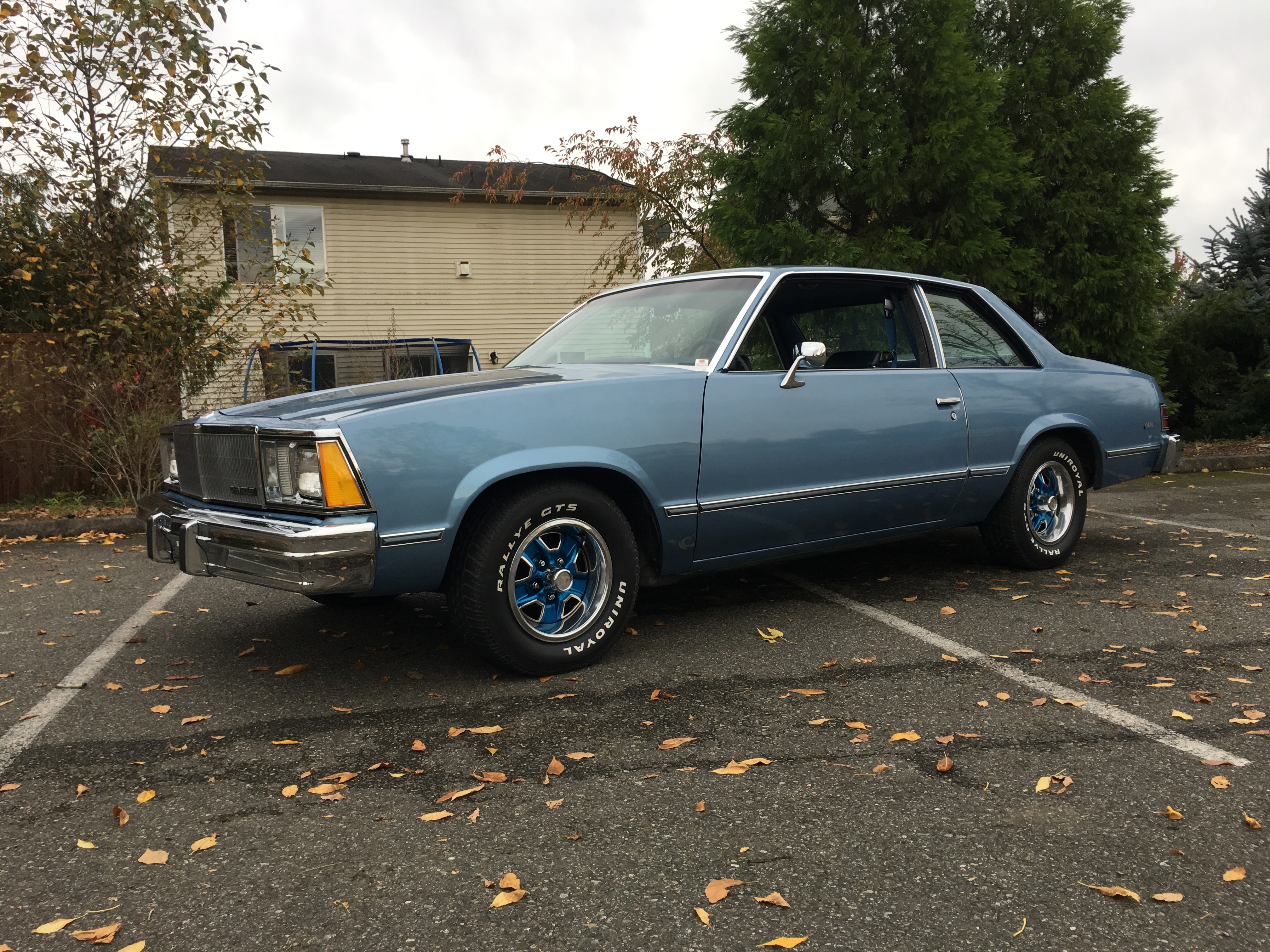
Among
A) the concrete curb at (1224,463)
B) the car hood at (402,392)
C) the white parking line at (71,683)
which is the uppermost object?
the car hood at (402,392)

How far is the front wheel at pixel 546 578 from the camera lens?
3533 millimetres

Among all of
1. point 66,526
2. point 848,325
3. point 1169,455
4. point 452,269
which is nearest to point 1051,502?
point 1169,455

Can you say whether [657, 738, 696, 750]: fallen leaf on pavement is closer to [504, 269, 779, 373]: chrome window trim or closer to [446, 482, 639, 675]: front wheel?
[446, 482, 639, 675]: front wheel

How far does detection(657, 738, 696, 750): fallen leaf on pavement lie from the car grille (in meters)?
1.68

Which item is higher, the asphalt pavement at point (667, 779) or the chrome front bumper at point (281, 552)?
the chrome front bumper at point (281, 552)

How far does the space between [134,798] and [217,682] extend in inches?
42.8

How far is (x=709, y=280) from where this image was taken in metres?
4.76

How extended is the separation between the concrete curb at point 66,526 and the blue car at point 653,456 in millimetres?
4217

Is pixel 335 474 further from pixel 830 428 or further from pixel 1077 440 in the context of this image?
pixel 1077 440

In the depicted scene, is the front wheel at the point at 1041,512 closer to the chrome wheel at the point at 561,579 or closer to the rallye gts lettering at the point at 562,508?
the chrome wheel at the point at 561,579

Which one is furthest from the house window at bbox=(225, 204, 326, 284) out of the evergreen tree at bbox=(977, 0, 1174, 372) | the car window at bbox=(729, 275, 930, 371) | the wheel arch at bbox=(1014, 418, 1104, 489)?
the wheel arch at bbox=(1014, 418, 1104, 489)

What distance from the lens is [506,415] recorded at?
11.7 ft

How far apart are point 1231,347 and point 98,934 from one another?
47.7 feet

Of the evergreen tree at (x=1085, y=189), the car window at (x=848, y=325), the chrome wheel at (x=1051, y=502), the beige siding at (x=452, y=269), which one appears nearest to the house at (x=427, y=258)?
the beige siding at (x=452, y=269)
